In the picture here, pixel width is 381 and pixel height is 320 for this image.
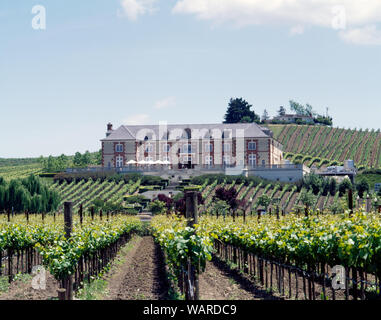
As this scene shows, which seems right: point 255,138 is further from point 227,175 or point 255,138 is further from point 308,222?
point 308,222

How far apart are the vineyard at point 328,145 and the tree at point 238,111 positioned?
7.33 m

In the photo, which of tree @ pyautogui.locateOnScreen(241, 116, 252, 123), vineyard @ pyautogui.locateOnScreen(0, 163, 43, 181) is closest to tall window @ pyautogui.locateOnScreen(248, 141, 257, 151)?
vineyard @ pyautogui.locateOnScreen(0, 163, 43, 181)

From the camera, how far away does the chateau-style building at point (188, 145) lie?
3088 inches

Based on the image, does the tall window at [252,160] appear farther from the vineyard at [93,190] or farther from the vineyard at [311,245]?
the vineyard at [311,245]

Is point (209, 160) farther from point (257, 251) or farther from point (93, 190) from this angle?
point (257, 251)

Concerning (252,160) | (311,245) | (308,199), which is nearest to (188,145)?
(252,160)

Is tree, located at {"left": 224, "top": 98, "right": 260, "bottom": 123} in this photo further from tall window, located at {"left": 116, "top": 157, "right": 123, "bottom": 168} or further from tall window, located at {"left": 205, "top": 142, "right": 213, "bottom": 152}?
tall window, located at {"left": 116, "top": 157, "right": 123, "bottom": 168}

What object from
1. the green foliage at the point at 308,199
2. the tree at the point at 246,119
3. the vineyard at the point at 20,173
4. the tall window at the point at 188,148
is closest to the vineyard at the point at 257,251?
the green foliage at the point at 308,199

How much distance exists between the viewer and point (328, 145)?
111m

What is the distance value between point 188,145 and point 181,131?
251cm

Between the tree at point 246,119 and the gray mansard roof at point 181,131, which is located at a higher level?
the tree at point 246,119

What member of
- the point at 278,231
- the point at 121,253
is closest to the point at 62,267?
the point at 278,231

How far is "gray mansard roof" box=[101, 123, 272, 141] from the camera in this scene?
80.6m

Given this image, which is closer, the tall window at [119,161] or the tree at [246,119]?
the tall window at [119,161]
